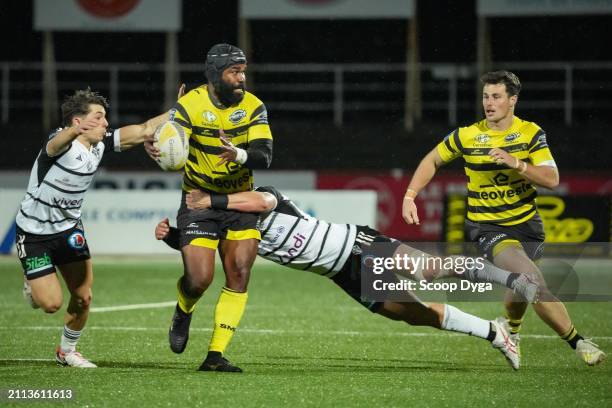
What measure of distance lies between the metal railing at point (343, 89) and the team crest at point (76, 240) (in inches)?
500

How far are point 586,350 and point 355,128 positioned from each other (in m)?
13.6

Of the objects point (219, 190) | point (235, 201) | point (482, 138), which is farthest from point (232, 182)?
point (482, 138)

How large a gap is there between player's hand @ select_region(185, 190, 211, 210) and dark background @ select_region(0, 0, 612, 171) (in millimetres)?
13081

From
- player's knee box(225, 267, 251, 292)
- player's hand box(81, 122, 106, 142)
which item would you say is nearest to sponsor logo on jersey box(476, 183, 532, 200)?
player's knee box(225, 267, 251, 292)

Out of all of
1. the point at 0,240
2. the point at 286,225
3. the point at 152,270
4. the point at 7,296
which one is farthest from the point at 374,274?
the point at 0,240

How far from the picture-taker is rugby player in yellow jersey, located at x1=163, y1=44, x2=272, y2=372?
7.45 metres

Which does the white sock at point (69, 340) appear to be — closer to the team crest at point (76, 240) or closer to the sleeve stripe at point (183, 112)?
the team crest at point (76, 240)

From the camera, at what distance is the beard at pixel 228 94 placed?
24.5ft

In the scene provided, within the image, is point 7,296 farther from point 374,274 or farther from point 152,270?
point 374,274

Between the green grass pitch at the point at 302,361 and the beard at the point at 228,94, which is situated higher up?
the beard at the point at 228,94

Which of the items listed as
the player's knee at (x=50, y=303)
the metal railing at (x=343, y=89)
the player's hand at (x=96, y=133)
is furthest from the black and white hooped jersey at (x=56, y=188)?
the metal railing at (x=343, y=89)

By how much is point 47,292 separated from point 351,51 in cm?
1551

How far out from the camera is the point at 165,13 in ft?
69.2

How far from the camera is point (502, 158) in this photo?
300 inches
